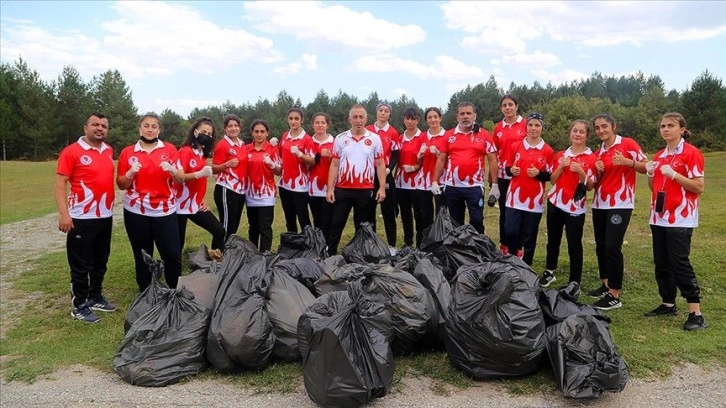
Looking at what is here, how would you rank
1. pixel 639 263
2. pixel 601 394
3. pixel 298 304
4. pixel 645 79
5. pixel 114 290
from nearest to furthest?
1. pixel 601 394
2. pixel 298 304
3. pixel 114 290
4. pixel 639 263
5. pixel 645 79

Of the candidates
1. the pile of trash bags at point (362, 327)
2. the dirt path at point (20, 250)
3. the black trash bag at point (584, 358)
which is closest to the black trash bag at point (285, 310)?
the pile of trash bags at point (362, 327)

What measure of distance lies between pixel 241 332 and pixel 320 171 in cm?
320

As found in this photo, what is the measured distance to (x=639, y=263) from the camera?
661cm

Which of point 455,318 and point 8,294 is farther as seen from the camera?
point 8,294

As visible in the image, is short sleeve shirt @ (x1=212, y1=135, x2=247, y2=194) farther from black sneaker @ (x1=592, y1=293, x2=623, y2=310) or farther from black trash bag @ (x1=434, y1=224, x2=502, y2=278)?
black sneaker @ (x1=592, y1=293, x2=623, y2=310)

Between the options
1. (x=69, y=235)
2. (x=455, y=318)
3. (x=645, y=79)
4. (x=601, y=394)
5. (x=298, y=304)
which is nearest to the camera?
(x=601, y=394)

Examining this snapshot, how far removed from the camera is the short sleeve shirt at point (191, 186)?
18.5ft

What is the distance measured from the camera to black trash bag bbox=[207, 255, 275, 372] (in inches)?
144

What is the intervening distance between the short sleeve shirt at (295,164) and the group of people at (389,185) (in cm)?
2

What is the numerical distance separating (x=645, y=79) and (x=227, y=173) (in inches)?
3297

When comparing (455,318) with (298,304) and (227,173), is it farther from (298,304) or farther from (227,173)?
(227,173)

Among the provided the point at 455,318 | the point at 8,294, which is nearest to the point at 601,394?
the point at 455,318

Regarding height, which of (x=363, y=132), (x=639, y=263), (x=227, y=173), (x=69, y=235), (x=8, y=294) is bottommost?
(x=8, y=294)

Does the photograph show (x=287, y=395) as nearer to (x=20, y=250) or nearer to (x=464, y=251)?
(x=464, y=251)
